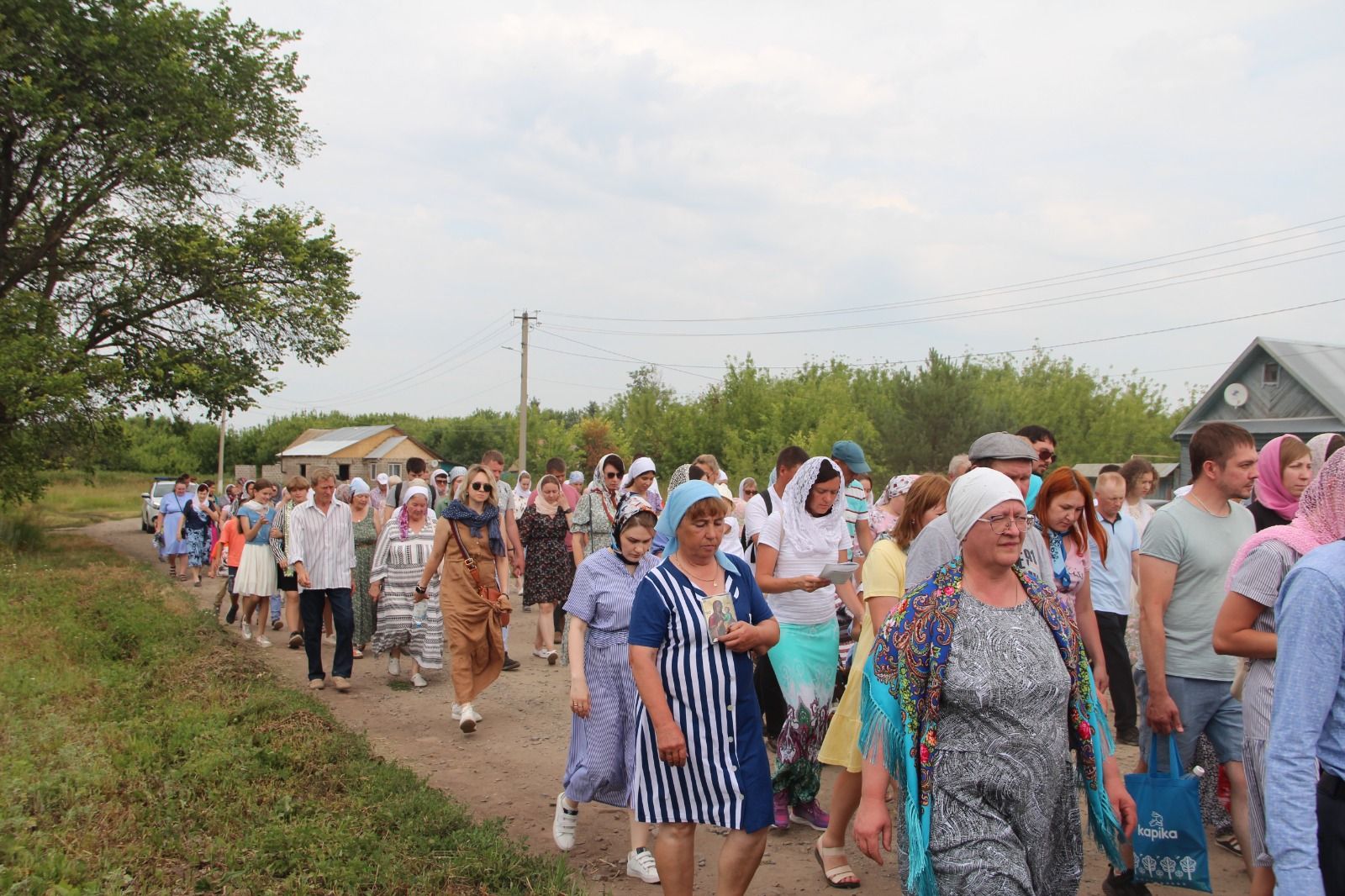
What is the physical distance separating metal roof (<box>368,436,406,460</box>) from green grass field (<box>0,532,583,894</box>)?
65.6m

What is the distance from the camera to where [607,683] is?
5242mm

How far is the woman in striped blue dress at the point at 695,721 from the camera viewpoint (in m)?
3.75

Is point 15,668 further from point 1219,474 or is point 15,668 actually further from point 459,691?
point 1219,474

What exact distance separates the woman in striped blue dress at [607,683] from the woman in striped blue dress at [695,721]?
3.83 feet

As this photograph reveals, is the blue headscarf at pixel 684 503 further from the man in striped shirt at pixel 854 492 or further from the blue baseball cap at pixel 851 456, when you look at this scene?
the blue baseball cap at pixel 851 456

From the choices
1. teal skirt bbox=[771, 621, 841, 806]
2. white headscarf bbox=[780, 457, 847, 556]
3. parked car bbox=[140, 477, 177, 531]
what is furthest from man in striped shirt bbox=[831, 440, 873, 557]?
parked car bbox=[140, 477, 177, 531]

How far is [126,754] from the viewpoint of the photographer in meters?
6.52

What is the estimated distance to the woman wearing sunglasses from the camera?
810 cm

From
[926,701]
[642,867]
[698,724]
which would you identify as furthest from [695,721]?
[642,867]

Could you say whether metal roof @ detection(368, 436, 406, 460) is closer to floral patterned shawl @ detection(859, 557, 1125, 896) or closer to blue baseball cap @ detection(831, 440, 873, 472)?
blue baseball cap @ detection(831, 440, 873, 472)

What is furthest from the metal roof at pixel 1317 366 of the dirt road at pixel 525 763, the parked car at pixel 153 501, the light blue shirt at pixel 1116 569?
the parked car at pixel 153 501

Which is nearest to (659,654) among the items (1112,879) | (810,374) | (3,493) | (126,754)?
(1112,879)

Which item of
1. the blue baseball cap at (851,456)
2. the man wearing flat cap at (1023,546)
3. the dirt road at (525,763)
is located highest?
the blue baseball cap at (851,456)

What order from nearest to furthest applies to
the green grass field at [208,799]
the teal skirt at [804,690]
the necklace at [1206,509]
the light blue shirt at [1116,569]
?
the necklace at [1206,509]
the green grass field at [208,799]
the teal skirt at [804,690]
the light blue shirt at [1116,569]
